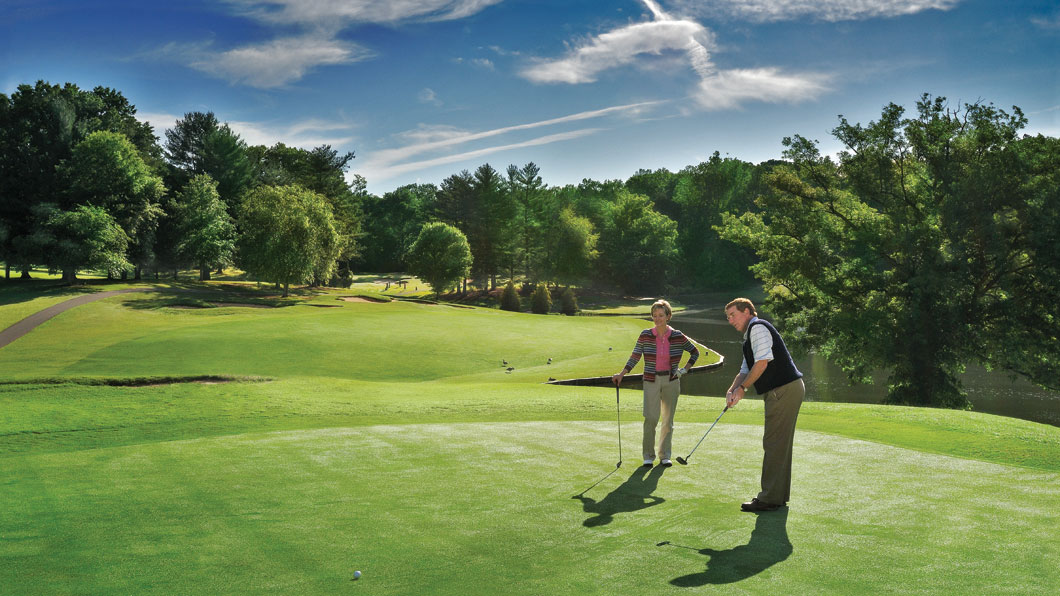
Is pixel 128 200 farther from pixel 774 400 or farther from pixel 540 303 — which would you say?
pixel 774 400

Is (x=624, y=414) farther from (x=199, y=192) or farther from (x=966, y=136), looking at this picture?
(x=199, y=192)

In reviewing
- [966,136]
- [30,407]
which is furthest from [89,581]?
[966,136]

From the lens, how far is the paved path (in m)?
34.1

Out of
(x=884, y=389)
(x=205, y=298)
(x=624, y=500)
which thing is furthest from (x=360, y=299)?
(x=624, y=500)

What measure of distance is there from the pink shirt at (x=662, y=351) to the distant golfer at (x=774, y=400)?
79.1 inches

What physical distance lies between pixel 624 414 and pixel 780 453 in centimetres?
959

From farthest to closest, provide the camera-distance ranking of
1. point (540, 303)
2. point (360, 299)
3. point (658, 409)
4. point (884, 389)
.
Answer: point (540, 303), point (360, 299), point (884, 389), point (658, 409)

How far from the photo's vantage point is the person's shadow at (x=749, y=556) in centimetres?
585

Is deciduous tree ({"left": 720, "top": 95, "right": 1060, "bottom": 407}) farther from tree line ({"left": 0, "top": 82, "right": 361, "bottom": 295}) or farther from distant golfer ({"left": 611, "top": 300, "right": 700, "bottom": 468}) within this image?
tree line ({"left": 0, "top": 82, "right": 361, "bottom": 295})

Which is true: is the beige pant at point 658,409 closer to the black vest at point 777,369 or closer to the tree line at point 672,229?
the black vest at point 777,369

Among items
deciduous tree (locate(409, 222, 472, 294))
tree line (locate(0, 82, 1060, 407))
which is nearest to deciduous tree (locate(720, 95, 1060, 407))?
tree line (locate(0, 82, 1060, 407))

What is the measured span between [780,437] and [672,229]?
110101 millimetres

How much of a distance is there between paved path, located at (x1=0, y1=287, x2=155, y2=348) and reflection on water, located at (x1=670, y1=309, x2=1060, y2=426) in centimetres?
3555

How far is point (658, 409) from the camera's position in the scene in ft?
34.2
